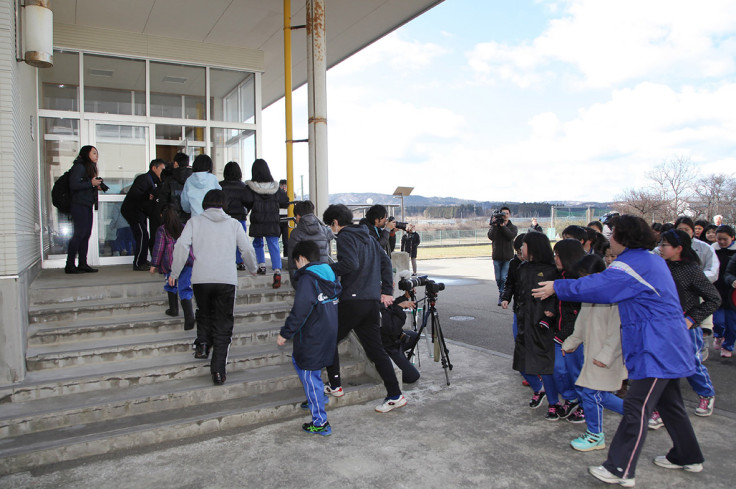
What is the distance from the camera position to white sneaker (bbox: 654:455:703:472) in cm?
329

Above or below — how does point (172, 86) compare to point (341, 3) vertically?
below

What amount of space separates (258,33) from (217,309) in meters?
6.49

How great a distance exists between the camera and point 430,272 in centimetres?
1748

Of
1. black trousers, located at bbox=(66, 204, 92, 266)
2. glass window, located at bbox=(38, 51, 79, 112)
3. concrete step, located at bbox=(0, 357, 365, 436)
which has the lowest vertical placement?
concrete step, located at bbox=(0, 357, 365, 436)

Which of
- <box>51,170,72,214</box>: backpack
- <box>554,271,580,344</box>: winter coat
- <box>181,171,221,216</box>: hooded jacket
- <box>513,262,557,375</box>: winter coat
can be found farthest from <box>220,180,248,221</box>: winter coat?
<box>554,271,580,344</box>: winter coat

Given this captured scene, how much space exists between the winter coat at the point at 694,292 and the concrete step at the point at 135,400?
11.9 feet

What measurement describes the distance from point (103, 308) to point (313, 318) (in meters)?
2.79

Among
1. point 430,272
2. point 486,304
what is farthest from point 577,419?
point 430,272

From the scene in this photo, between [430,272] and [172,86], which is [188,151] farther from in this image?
[430,272]

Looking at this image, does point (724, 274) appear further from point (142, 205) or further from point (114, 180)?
point (114, 180)

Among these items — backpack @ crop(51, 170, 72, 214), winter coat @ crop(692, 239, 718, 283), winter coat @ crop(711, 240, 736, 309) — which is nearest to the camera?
winter coat @ crop(692, 239, 718, 283)

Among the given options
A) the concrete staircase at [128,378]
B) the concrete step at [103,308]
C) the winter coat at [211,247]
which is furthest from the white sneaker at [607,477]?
the concrete step at [103,308]

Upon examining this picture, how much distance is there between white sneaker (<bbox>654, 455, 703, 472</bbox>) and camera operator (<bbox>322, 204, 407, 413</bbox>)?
202cm

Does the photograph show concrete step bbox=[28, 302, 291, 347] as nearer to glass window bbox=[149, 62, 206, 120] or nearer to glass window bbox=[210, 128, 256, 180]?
glass window bbox=[210, 128, 256, 180]
